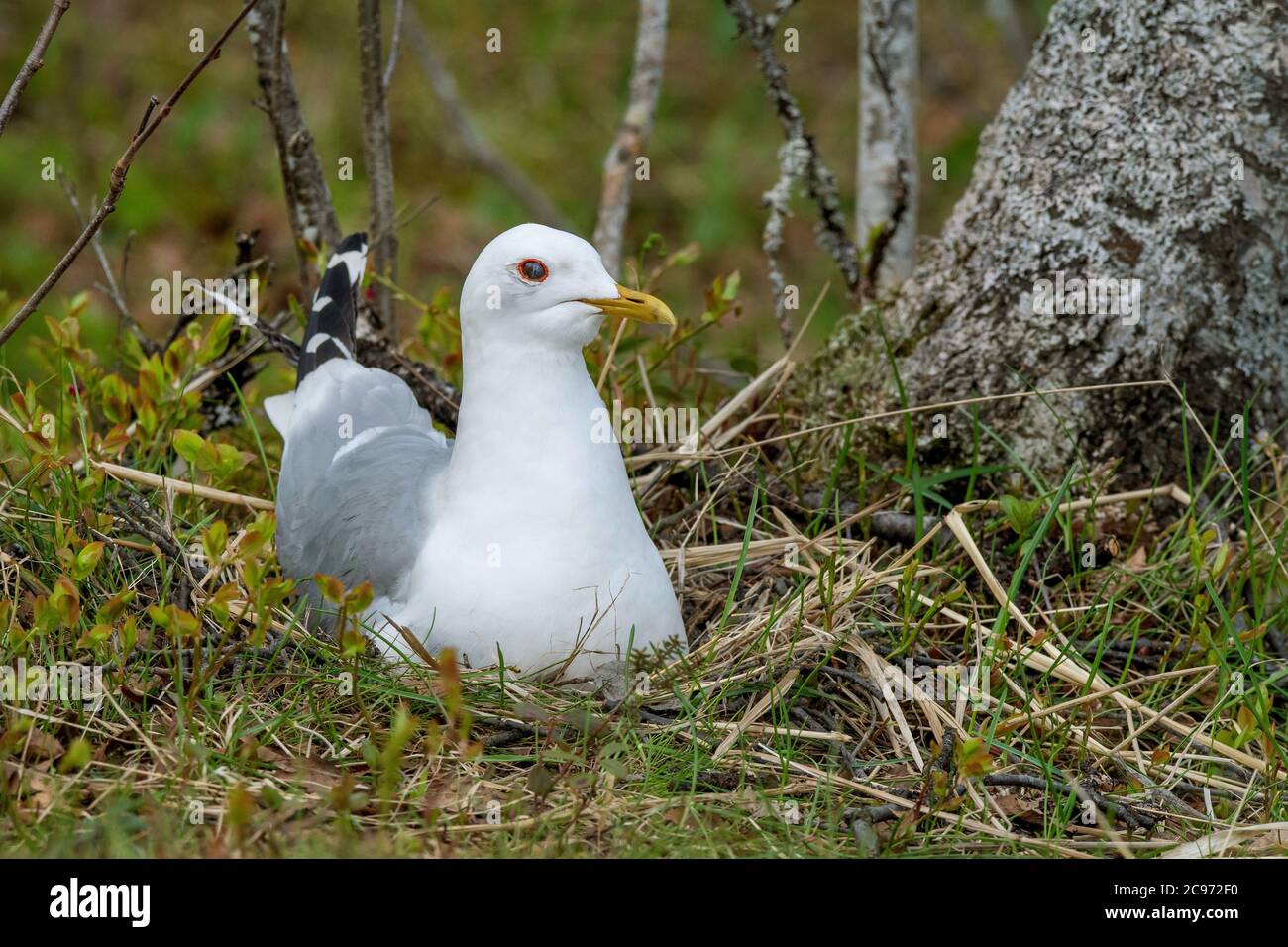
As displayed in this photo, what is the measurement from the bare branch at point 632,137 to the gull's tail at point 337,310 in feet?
3.15

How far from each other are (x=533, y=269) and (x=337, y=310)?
38.2 inches

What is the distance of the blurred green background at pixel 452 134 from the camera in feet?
24.2

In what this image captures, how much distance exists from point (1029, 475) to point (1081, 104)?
941 mm

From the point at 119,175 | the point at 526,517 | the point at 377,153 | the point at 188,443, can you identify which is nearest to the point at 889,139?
the point at 377,153

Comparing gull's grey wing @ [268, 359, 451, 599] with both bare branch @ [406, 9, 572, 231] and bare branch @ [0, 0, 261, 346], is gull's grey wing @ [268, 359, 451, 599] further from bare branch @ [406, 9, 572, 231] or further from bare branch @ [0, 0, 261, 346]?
bare branch @ [406, 9, 572, 231]

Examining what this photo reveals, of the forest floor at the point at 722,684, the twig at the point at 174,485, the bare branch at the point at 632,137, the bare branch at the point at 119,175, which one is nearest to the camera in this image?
the forest floor at the point at 722,684

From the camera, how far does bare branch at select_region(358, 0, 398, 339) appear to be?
3.91 meters

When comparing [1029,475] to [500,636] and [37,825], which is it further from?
[37,825]

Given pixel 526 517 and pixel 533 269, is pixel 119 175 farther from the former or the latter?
pixel 526 517

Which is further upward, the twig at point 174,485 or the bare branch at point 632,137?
the bare branch at point 632,137

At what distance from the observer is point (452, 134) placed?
26.2 ft

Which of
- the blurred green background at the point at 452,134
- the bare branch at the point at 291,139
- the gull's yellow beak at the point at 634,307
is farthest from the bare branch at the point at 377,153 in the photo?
the blurred green background at the point at 452,134

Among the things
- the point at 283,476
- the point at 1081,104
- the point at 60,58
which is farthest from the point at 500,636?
the point at 60,58

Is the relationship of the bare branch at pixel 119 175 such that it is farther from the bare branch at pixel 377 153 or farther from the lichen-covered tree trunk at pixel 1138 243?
the lichen-covered tree trunk at pixel 1138 243
